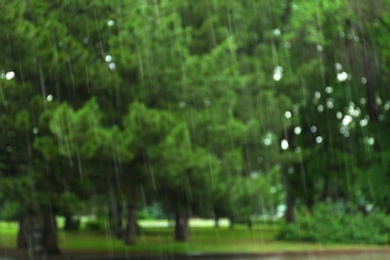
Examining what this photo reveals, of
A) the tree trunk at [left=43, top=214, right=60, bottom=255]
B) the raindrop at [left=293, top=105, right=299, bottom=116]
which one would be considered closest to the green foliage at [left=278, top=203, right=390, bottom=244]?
the raindrop at [left=293, top=105, right=299, bottom=116]

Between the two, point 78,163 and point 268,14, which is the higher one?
Result: point 268,14

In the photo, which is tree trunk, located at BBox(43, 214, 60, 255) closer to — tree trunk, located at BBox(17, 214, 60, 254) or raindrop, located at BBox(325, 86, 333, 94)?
tree trunk, located at BBox(17, 214, 60, 254)

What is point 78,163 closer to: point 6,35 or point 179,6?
point 6,35

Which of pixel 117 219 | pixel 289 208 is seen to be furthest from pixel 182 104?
pixel 289 208

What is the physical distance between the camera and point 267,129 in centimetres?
3156

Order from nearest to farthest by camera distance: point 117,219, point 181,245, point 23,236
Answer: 1. point 23,236
2. point 181,245
3. point 117,219

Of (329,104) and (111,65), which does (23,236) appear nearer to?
(111,65)

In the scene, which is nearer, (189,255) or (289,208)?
(189,255)

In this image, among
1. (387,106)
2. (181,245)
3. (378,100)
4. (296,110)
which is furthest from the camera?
(296,110)

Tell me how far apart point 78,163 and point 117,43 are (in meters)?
3.41

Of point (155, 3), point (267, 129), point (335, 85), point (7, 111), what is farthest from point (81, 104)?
point (335, 85)

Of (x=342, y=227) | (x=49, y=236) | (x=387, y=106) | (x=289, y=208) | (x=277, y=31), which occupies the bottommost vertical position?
(x=342, y=227)

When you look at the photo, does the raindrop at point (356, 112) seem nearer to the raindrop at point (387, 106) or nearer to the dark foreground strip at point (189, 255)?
the raindrop at point (387, 106)

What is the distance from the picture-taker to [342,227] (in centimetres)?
2970
